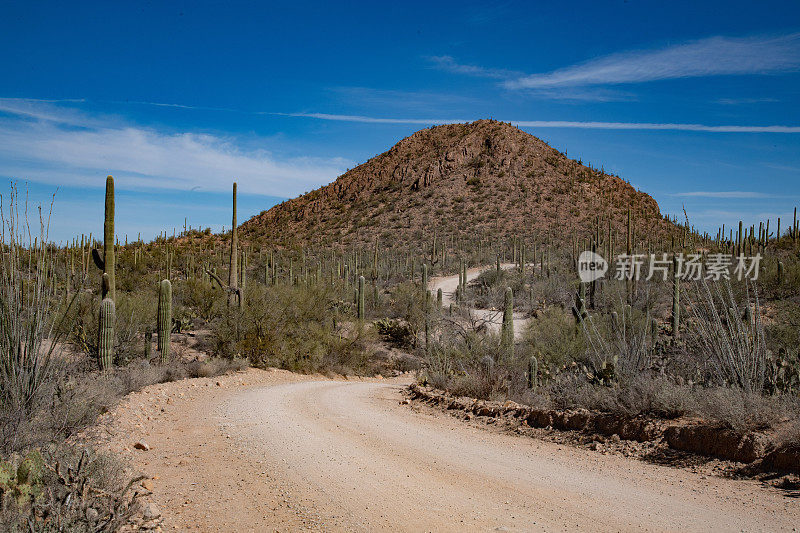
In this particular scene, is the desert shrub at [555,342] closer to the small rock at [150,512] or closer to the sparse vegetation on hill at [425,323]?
the sparse vegetation on hill at [425,323]

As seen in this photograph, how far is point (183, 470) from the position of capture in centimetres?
637

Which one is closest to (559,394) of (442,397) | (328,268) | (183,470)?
(442,397)

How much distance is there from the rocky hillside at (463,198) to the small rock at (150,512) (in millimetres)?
49036

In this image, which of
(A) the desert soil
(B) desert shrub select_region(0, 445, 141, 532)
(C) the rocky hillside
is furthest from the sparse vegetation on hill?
(A) the desert soil

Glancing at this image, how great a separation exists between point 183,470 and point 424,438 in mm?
3070

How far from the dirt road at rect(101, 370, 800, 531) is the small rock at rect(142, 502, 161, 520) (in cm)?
10

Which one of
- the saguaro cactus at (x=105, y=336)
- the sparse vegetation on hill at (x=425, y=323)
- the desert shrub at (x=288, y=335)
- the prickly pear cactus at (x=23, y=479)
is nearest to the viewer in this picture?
the prickly pear cactus at (x=23, y=479)

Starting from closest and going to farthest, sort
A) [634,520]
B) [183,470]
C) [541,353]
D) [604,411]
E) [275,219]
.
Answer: [634,520] → [183,470] → [604,411] → [541,353] → [275,219]

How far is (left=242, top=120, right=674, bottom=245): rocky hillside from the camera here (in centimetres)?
5797

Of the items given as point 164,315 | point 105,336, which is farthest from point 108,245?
point 105,336

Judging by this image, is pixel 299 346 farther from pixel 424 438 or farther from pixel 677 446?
pixel 677 446

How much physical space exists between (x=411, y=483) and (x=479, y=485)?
685 millimetres

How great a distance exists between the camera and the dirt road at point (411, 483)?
4.52m

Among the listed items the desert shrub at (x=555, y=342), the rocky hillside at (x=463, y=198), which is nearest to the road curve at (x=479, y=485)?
the desert shrub at (x=555, y=342)
